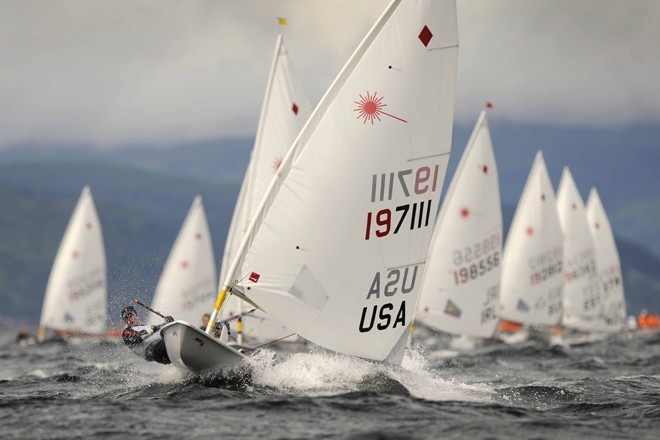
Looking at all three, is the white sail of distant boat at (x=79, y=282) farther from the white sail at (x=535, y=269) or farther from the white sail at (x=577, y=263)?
the white sail at (x=577, y=263)

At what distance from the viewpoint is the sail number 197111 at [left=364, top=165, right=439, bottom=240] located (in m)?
16.6

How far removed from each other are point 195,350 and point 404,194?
3.98m

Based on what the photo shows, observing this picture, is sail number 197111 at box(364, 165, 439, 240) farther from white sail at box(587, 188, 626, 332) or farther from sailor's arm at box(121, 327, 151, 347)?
white sail at box(587, 188, 626, 332)

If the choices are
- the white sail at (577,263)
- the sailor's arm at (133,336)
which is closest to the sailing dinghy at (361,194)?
the sailor's arm at (133,336)

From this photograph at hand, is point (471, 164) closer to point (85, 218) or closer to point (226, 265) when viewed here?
point (226, 265)

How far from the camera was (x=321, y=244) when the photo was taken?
16.5 meters

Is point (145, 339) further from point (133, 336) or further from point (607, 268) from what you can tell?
point (607, 268)

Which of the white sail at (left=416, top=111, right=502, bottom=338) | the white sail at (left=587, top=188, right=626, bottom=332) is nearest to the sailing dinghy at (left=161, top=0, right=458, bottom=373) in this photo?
the white sail at (left=416, top=111, right=502, bottom=338)

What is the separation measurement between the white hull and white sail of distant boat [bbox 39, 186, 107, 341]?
36586 mm

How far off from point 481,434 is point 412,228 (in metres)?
4.96

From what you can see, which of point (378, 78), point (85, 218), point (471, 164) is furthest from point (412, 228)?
point (85, 218)

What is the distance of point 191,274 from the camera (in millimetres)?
44375

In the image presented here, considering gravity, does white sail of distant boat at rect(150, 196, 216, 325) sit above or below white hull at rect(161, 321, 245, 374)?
above

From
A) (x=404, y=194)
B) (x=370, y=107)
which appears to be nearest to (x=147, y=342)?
(x=404, y=194)
